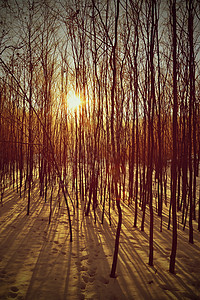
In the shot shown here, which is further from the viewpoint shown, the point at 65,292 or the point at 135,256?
the point at 135,256

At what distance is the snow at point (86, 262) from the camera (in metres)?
1.06

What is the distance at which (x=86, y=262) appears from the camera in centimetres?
137

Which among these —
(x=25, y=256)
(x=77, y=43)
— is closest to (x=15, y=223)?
(x=25, y=256)

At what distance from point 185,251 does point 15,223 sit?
1833 mm

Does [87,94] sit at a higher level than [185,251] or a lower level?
higher

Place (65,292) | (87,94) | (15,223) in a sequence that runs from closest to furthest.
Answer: (65,292)
(15,223)
(87,94)

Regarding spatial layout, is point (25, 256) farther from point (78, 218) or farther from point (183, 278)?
point (183, 278)

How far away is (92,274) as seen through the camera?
48.4 inches

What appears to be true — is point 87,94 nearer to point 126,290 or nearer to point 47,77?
point 47,77

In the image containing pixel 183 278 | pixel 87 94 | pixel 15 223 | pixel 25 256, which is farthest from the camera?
pixel 87 94

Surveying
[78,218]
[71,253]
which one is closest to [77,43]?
[78,218]

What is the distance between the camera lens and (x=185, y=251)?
5.04ft

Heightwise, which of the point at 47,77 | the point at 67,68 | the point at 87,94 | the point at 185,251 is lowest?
the point at 185,251

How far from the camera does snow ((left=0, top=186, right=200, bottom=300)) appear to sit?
106 centimetres
